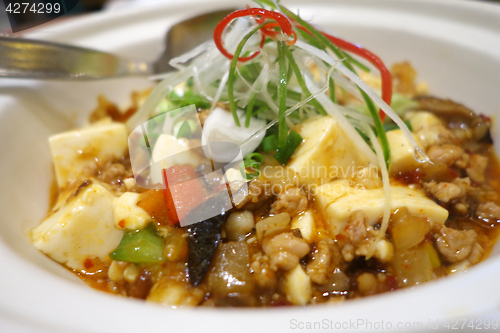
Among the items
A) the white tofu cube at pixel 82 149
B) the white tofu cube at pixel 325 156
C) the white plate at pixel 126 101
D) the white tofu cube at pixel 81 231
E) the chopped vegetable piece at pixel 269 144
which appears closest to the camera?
the white plate at pixel 126 101

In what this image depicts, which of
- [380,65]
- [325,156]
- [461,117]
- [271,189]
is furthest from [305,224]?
[461,117]

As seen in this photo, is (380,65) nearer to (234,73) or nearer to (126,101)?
(234,73)

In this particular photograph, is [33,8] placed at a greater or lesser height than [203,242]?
greater

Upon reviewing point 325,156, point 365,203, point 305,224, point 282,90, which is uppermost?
point 282,90

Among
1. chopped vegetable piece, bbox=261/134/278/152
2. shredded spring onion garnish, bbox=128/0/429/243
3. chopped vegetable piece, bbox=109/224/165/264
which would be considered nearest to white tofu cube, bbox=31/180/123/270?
chopped vegetable piece, bbox=109/224/165/264

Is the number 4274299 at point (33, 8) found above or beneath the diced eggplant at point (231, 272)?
above

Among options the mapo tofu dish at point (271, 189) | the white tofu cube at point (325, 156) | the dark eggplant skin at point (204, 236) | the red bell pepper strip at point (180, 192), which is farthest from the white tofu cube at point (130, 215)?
the white tofu cube at point (325, 156)

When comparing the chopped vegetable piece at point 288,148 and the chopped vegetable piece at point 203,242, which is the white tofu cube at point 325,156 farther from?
the chopped vegetable piece at point 203,242

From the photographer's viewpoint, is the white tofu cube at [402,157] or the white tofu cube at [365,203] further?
the white tofu cube at [402,157]
